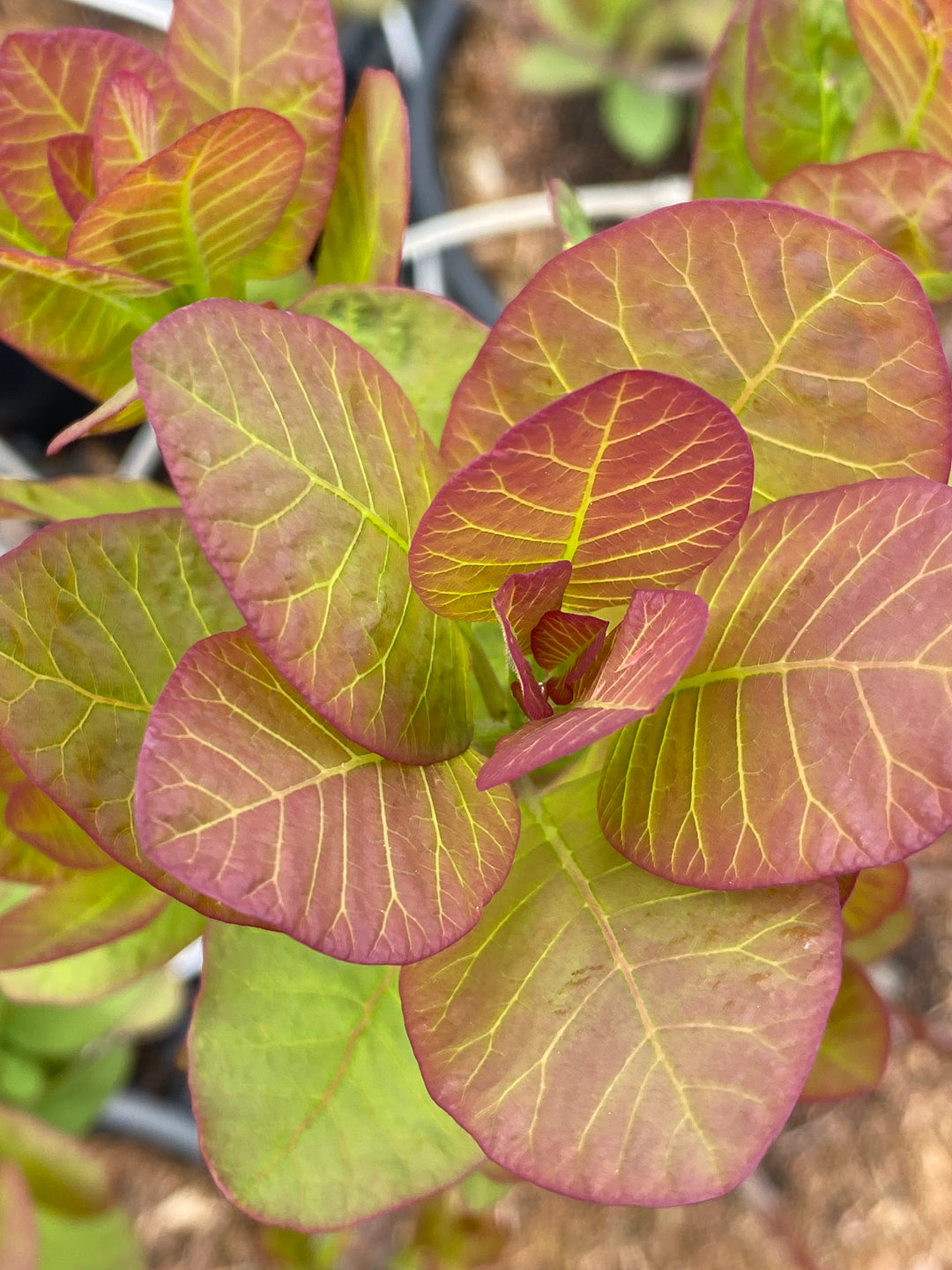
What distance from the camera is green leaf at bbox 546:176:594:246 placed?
2.00 feet

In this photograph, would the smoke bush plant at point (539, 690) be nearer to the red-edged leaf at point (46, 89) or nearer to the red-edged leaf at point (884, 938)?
the red-edged leaf at point (46, 89)

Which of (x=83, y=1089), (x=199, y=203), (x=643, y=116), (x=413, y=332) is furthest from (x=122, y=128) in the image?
(x=643, y=116)

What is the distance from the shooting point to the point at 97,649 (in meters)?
0.46

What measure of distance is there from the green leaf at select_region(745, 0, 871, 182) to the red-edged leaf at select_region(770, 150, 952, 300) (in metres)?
0.11

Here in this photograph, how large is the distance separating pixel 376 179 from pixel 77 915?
1.41 feet

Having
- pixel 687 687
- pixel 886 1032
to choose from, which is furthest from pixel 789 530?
pixel 886 1032

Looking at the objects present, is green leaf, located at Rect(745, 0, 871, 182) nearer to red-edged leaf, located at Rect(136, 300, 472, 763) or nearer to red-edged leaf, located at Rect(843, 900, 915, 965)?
red-edged leaf, located at Rect(136, 300, 472, 763)

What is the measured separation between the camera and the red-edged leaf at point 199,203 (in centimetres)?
49

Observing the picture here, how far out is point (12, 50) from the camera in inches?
21.5

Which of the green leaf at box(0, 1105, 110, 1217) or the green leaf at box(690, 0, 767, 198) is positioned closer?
the green leaf at box(690, 0, 767, 198)

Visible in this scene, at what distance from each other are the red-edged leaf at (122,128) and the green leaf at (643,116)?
1.18 metres

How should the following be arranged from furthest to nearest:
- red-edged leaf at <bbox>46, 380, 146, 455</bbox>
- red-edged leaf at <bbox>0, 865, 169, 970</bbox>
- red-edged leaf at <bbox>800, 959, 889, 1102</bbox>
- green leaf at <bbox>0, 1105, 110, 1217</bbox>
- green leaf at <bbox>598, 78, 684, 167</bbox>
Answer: green leaf at <bbox>598, 78, 684, 167</bbox> < green leaf at <bbox>0, 1105, 110, 1217</bbox> < red-edged leaf at <bbox>800, 959, 889, 1102</bbox> < red-edged leaf at <bbox>0, 865, 169, 970</bbox> < red-edged leaf at <bbox>46, 380, 146, 455</bbox>

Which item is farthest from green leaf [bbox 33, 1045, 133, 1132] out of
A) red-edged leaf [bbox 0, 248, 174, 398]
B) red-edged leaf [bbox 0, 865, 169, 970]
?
red-edged leaf [bbox 0, 248, 174, 398]

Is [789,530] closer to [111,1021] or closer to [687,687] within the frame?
[687,687]
